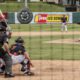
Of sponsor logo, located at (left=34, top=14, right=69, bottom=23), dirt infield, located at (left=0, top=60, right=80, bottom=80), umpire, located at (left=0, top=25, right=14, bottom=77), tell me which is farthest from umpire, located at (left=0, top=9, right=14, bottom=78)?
sponsor logo, located at (left=34, top=14, right=69, bottom=23)

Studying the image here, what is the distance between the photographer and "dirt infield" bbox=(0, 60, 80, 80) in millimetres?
11320

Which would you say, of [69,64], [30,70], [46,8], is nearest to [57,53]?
[69,64]

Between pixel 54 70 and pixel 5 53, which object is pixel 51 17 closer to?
pixel 54 70

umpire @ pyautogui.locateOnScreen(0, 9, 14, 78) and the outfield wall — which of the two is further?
the outfield wall

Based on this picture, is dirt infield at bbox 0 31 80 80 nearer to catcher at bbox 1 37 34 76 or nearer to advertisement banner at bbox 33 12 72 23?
catcher at bbox 1 37 34 76

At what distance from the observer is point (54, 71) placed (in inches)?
488

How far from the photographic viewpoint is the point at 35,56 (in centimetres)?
1616

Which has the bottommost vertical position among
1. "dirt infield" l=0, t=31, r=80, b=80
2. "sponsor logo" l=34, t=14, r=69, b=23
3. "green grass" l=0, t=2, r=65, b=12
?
"sponsor logo" l=34, t=14, r=69, b=23

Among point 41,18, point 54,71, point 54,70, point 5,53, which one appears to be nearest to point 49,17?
point 41,18

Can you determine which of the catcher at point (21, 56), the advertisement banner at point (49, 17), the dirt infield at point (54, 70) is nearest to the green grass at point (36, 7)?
the advertisement banner at point (49, 17)

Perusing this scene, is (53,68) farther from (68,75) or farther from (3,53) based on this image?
(3,53)

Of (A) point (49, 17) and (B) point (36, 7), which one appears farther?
(B) point (36, 7)

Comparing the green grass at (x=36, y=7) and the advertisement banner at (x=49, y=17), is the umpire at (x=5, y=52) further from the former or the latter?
the green grass at (x=36, y=7)

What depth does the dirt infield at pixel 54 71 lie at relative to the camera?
11320 millimetres
